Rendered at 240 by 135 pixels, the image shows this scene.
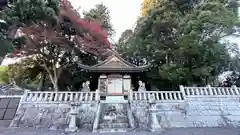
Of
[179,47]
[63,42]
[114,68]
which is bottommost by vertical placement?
[114,68]

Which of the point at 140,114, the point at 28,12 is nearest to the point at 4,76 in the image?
the point at 28,12

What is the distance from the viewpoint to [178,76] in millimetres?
9031

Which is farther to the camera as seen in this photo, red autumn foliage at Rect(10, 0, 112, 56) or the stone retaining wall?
red autumn foliage at Rect(10, 0, 112, 56)

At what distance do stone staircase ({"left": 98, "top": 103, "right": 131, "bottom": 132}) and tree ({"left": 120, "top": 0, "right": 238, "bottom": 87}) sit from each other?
10.9 feet

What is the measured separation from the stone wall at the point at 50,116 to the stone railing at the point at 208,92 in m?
4.49

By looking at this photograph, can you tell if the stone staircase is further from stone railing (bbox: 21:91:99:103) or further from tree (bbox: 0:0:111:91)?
tree (bbox: 0:0:111:91)

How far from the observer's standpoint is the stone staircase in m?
6.53

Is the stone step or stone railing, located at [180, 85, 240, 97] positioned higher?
stone railing, located at [180, 85, 240, 97]

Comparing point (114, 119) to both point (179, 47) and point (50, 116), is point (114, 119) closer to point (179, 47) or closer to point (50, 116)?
point (50, 116)

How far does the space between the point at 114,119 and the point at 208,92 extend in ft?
15.5

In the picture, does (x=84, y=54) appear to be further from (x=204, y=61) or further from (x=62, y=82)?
(x=204, y=61)

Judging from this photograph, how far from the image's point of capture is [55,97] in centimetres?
790

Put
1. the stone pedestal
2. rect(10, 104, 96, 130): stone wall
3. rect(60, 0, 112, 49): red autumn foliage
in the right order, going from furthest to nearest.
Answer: rect(60, 0, 112, 49): red autumn foliage, rect(10, 104, 96, 130): stone wall, the stone pedestal

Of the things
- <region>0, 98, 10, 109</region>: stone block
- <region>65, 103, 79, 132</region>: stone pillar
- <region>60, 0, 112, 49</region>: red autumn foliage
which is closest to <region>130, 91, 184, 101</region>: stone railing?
<region>65, 103, 79, 132</region>: stone pillar
